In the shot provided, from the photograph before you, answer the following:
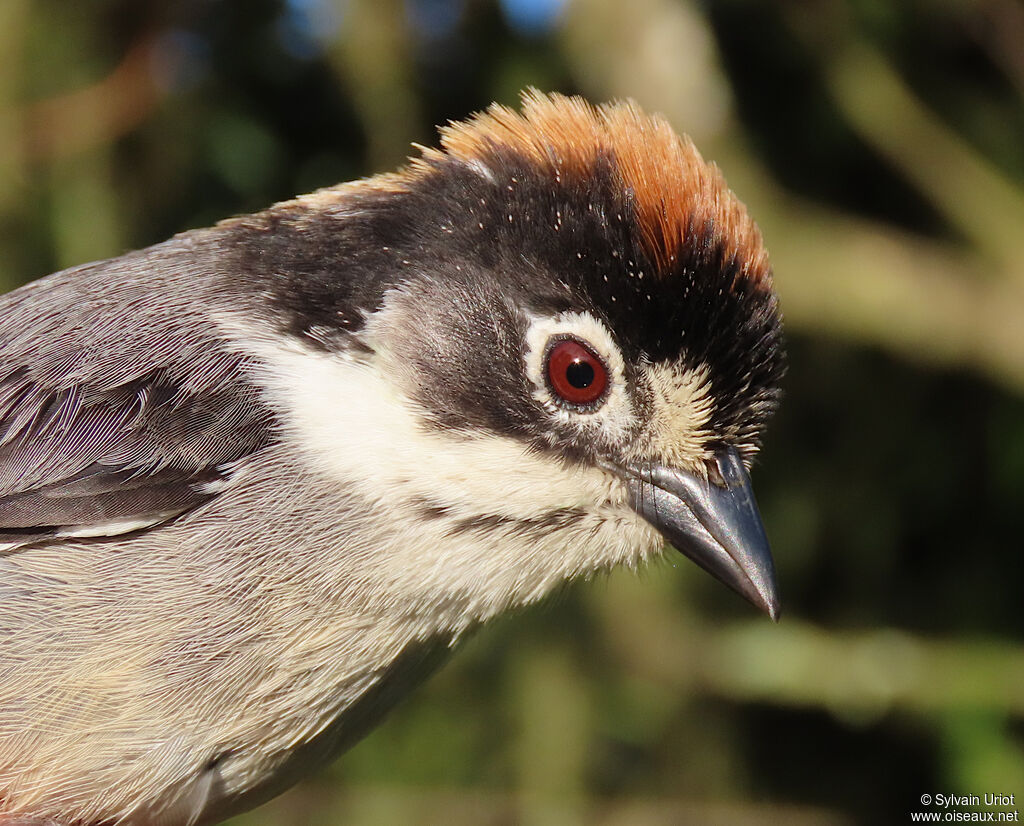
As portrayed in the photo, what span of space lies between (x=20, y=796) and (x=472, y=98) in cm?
335

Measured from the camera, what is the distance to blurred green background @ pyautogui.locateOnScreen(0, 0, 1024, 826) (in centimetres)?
380

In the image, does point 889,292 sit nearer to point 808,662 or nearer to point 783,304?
point 783,304

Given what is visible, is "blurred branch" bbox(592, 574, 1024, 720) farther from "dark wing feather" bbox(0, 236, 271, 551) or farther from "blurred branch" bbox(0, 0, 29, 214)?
"blurred branch" bbox(0, 0, 29, 214)

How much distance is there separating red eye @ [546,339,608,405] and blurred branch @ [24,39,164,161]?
2.57 meters

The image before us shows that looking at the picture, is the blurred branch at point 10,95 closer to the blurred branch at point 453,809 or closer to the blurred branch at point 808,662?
the blurred branch at point 453,809

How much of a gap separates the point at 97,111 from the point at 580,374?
265 cm

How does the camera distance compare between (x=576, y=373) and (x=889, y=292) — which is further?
(x=889, y=292)

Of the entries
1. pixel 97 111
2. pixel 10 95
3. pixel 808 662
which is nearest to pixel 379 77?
pixel 97 111

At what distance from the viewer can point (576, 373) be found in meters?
2.03

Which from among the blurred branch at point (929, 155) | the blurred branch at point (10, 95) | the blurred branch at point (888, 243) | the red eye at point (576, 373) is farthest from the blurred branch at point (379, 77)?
the red eye at point (576, 373)

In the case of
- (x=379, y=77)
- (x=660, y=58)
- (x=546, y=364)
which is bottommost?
(x=546, y=364)

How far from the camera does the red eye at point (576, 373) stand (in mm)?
2029

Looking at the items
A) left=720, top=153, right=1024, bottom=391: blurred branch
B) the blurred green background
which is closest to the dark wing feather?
the blurred green background

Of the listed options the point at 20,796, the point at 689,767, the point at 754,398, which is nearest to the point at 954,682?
the point at 689,767
